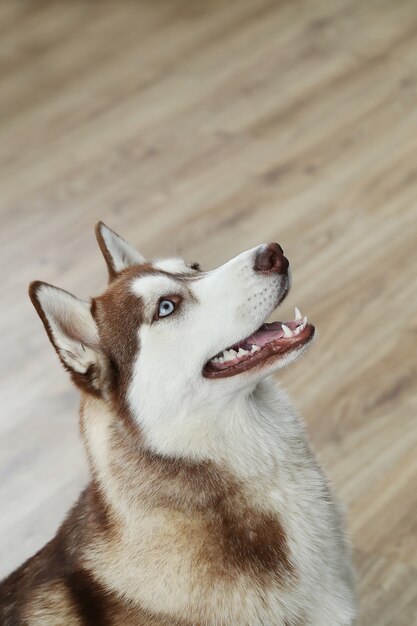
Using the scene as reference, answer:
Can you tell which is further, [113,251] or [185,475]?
[113,251]

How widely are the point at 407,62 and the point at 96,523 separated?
2.57 m

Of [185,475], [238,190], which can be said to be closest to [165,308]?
[185,475]

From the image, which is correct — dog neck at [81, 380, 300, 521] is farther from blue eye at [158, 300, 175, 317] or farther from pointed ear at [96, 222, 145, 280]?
pointed ear at [96, 222, 145, 280]

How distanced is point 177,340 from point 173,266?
0.22 metres

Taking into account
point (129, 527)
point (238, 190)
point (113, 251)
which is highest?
point (238, 190)

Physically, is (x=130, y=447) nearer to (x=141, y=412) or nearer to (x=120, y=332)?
(x=141, y=412)

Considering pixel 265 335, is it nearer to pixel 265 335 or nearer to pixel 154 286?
pixel 265 335

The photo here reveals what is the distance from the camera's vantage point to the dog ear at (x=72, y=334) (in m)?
1.49

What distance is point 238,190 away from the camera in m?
3.16

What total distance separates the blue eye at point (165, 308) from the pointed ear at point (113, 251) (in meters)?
0.19

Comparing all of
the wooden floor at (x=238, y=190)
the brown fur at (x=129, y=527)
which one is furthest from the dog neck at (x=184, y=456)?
the wooden floor at (x=238, y=190)

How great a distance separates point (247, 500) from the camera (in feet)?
4.94

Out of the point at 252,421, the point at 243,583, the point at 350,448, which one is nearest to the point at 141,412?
the point at 252,421

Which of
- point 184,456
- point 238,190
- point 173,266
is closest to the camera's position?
point 184,456
